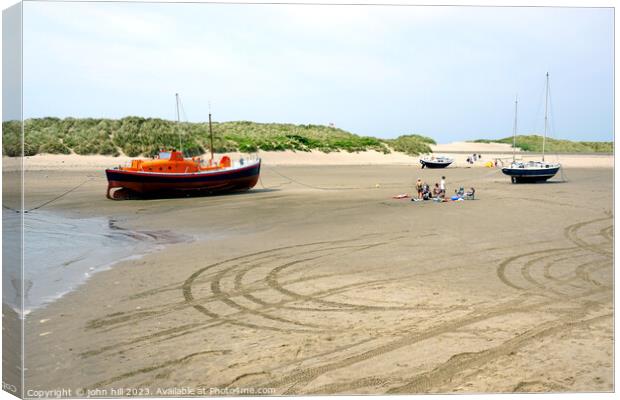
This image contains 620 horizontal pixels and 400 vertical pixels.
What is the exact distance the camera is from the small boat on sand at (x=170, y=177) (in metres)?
26.4

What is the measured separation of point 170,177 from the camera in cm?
2686

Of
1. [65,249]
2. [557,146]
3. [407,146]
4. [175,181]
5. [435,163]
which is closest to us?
[65,249]

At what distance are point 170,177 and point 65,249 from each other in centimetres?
1292

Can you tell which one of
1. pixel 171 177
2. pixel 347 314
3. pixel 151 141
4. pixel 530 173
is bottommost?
pixel 347 314

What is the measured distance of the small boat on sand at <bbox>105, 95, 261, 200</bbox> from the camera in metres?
26.4

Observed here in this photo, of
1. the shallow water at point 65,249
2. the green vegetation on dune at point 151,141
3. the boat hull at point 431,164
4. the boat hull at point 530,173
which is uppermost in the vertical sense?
the green vegetation on dune at point 151,141

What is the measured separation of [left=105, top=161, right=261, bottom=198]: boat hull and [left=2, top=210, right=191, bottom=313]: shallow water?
5980 mm

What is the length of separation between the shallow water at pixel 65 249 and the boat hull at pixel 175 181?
598 centimetres

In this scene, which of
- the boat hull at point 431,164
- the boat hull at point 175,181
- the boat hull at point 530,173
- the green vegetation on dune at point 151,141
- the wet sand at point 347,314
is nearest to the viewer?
the wet sand at point 347,314

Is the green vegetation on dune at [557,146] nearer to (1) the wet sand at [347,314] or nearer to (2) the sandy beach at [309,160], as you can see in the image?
(2) the sandy beach at [309,160]

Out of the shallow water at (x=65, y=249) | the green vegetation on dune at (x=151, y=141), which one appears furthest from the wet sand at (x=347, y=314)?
the green vegetation on dune at (x=151, y=141)

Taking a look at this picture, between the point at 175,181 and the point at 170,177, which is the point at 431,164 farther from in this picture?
the point at 170,177

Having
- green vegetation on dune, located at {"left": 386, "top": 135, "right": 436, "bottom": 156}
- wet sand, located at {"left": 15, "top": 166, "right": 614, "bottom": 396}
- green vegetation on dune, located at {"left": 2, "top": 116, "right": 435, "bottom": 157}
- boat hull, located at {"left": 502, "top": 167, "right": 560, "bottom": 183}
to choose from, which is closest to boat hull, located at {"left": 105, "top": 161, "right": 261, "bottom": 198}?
wet sand, located at {"left": 15, "top": 166, "right": 614, "bottom": 396}

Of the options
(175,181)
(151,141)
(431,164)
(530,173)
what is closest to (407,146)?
(431,164)
